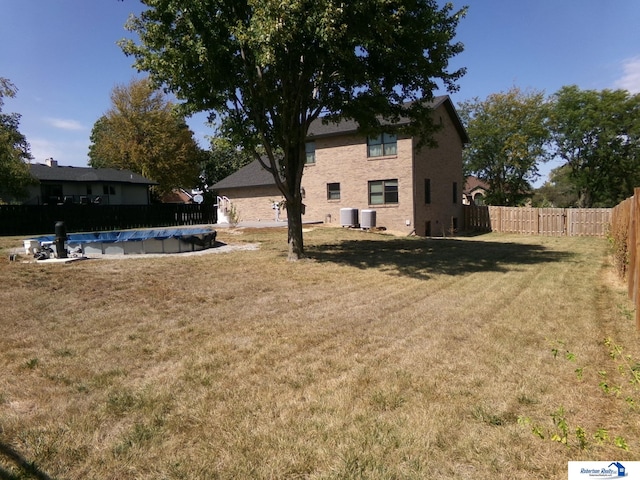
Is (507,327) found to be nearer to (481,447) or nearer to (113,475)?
(481,447)

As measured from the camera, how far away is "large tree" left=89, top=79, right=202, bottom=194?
4378cm

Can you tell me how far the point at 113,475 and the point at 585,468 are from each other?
2.91 meters

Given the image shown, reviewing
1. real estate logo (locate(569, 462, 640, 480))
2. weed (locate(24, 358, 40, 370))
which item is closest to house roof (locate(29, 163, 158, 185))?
weed (locate(24, 358, 40, 370))

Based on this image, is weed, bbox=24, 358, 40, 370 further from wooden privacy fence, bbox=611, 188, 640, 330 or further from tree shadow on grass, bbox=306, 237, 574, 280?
tree shadow on grass, bbox=306, 237, 574, 280

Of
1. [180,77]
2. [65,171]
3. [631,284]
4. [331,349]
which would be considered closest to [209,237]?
[180,77]

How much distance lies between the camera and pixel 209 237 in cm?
1480

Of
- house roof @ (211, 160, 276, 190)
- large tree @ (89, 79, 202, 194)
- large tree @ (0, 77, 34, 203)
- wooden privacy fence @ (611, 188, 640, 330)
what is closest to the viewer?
wooden privacy fence @ (611, 188, 640, 330)

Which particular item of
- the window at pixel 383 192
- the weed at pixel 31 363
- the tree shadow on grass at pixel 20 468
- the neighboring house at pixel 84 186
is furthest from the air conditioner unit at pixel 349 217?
the neighboring house at pixel 84 186

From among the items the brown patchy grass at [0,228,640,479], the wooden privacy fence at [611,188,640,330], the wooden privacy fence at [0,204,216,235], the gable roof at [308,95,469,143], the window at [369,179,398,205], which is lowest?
the brown patchy grass at [0,228,640,479]

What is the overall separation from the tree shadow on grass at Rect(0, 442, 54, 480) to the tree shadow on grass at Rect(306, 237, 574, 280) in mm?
8333

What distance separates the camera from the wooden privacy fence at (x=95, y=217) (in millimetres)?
23719

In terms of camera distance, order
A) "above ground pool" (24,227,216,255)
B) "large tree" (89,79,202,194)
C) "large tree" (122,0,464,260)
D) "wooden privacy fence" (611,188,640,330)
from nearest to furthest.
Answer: "wooden privacy fence" (611,188,640,330)
"large tree" (122,0,464,260)
"above ground pool" (24,227,216,255)
"large tree" (89,79,202,194)

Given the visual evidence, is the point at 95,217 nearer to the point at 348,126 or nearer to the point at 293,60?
the point at 348,126

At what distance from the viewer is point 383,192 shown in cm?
2417
